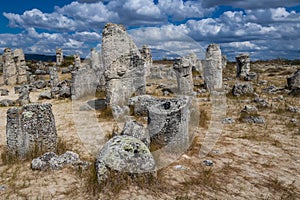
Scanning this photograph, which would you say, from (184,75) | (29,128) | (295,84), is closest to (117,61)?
(184,75)

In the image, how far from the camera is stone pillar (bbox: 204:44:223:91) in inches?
706

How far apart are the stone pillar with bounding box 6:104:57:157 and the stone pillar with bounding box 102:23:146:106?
216 inches

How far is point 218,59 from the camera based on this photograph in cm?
1795

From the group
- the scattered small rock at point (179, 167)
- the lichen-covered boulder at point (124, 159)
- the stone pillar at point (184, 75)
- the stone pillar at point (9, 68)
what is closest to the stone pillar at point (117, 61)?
the stone pillar at point (184, 75)

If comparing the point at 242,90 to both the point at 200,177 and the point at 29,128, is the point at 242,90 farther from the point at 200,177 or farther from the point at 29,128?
the point at 29,128

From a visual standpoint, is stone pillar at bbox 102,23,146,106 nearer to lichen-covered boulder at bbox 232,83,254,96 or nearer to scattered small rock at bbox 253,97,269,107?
scattered small rock at bbox 253,97,269,107

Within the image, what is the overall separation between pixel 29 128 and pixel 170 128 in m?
3.37

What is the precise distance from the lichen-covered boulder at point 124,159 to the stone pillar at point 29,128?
2070 mm

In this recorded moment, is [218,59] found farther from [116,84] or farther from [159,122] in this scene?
→ [159,122]

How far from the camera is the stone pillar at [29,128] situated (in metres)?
6.58

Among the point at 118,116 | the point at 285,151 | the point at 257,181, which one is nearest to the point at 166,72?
the point at 118,116

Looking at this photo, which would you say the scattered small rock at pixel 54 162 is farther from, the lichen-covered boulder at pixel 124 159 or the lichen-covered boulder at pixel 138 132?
the lichen-covered boulder at pixel 138 132

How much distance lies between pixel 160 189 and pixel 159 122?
2.22 meters

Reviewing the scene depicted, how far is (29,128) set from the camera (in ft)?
21.7
